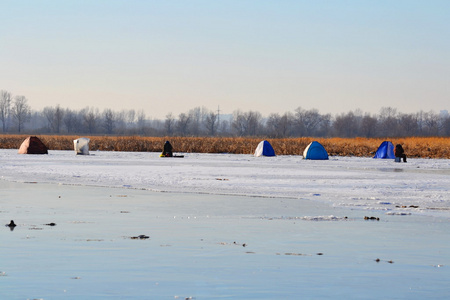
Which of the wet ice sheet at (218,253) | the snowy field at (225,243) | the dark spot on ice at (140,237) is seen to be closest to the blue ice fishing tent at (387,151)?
the snowy field at (225,243)

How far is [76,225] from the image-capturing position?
43.4ft

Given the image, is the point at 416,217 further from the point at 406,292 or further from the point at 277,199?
the point at 406,292

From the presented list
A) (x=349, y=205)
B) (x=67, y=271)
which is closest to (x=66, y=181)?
(x=349, y=205)

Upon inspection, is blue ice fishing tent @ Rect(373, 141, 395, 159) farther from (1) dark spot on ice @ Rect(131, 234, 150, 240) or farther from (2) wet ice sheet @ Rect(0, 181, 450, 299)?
(1) dark spot on ice @ Rect(131, 234, 150, 240)

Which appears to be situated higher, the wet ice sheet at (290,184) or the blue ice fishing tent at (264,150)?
the blue ice fishing tent at (264,150)

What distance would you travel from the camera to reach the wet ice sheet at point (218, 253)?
8.00 metres

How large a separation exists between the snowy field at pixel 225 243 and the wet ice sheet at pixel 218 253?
0.06 feet

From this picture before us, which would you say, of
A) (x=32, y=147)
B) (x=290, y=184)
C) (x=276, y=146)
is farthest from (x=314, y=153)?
(x=290, y=184)

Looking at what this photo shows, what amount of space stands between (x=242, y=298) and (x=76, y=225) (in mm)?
6449

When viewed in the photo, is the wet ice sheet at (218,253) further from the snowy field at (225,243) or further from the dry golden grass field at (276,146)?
the dry golden grass field at (276,146)

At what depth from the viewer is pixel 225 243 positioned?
11.2 meters

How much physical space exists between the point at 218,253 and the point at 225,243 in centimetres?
93

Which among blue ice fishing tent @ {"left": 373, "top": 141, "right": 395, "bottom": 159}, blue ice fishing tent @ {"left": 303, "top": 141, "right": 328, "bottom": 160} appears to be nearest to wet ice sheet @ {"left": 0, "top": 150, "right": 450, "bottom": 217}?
blue ice fishing tent @ {"left": 303, "top": 141, "right": 328, "bottom": 160}

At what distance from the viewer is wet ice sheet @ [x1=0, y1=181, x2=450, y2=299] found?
26.2 feet
